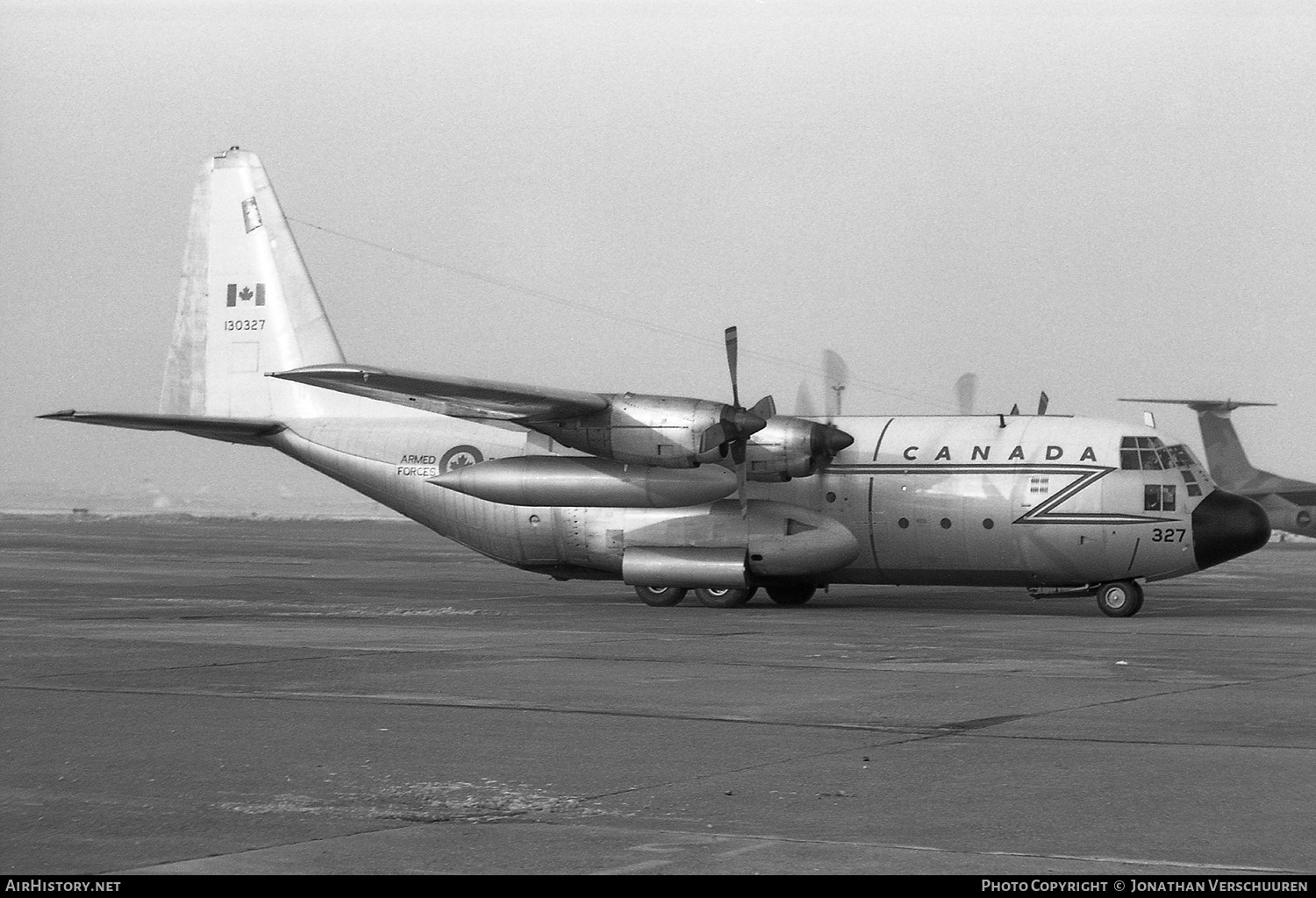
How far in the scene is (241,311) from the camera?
32.7 meters

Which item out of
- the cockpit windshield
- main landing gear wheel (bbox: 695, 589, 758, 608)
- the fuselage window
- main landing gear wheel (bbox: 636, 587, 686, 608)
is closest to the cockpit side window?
the cockpit windshield

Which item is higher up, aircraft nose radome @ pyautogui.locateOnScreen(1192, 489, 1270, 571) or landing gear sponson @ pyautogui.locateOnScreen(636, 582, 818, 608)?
aircraft nose radome @ pyautogui.locateOnScreen(1192, 489, 1270, 571)

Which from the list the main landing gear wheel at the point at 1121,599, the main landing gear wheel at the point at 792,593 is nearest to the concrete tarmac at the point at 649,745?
the main landing gear wheel at the point at 1121,599

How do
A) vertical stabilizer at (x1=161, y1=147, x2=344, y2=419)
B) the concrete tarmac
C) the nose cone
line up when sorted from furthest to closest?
vertical stabilizer at (x1=161, y1=147, x2=344, y2=419), the nose cone, the concrete tarmac

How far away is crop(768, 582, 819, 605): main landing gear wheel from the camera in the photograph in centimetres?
2894

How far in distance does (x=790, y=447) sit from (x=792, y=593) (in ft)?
11.7

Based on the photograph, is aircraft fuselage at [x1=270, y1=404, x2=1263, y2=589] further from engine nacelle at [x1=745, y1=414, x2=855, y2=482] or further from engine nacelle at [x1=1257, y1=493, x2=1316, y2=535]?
engine nacelle at [x1=1257, y1=493, x2=1316, y2=535]

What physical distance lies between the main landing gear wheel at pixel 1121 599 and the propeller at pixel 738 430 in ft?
21.3

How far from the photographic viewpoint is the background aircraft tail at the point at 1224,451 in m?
51.8

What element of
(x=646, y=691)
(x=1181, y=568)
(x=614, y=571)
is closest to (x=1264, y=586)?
(x=1181, y=568)

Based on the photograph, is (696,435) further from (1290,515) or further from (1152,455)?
(1290,515)

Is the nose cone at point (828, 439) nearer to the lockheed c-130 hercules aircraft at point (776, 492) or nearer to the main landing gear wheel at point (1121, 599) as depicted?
the lockheed c-130 hercules aircraft at point (776, 492)

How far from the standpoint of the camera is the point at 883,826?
837 centimetres

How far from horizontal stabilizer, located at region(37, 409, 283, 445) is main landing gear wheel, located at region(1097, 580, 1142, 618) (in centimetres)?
1685
